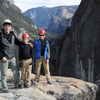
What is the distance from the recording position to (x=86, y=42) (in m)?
20.0

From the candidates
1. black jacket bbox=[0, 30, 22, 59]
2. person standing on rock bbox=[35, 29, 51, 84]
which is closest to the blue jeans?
black jacket bbox=[0, 30, 22, 59]

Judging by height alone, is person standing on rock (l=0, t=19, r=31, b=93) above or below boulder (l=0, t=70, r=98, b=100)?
above

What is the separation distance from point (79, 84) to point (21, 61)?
349 centimetres

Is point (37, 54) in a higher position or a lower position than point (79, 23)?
lower

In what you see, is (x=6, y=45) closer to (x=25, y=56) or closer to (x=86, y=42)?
(x=25, y=56)

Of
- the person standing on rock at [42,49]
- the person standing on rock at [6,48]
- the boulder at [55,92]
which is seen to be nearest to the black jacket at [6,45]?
the person standing on rock at [6,48]

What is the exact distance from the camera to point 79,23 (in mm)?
21453

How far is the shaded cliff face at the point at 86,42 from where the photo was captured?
18.0m

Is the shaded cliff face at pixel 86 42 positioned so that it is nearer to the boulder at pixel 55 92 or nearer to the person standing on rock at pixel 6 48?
the boulder at pixel 55 92

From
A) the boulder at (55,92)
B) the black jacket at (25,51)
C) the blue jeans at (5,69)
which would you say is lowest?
the boulder at (55,92)

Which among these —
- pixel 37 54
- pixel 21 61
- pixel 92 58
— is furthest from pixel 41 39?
pixel 92 58

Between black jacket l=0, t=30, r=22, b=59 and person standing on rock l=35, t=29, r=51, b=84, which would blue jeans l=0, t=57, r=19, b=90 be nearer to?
black jacket l=0, t=30, r=22, b=59

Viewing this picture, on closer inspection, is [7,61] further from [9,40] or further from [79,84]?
[79,84]

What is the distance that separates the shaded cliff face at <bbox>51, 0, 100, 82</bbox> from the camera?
18.0m
